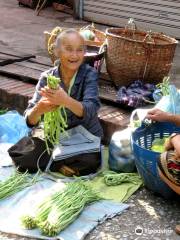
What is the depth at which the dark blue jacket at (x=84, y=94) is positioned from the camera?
432cm

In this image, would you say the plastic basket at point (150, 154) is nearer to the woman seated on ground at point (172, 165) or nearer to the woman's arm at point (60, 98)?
the woman seated on ground at point (172, 165)

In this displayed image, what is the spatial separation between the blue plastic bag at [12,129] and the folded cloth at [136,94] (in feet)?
3.33

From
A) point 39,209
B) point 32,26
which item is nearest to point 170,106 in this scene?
point 39,209

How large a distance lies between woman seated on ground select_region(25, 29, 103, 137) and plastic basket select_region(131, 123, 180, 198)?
1.40 feet

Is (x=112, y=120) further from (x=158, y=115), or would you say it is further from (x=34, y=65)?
(x=34, y=65)

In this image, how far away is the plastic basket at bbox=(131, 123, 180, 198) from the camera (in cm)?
390

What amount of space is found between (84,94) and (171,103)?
2.40 ft

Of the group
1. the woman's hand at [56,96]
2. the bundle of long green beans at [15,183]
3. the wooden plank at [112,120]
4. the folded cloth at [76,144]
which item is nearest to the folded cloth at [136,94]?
the wooden plank at [112,120]

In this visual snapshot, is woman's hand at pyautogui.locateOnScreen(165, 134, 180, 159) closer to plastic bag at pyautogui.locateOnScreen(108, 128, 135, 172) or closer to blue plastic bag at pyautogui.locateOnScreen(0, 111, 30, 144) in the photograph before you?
plastic bag at pyautogui.locateOnScreen(108, 128, 135, 172)

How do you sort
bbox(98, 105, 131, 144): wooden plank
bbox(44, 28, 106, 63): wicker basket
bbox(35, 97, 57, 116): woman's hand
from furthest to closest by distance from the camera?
1. bbox(44, 28, 106, 63): wicker basket
2. bbox(98, 105, 131, 144): wooden plank
3. bbox(35, 97, 57, 116): woman's hand

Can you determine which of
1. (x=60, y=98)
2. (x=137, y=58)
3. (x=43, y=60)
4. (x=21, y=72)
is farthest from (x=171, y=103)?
(x=43, y=60)

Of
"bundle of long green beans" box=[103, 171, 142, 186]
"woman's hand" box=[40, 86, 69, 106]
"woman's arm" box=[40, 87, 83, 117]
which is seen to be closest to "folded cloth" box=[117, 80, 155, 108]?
"bundle of long green beans" box=[103, 171, 142, 186]

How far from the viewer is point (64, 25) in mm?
9312

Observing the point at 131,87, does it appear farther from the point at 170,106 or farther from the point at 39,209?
the point at 39,209
